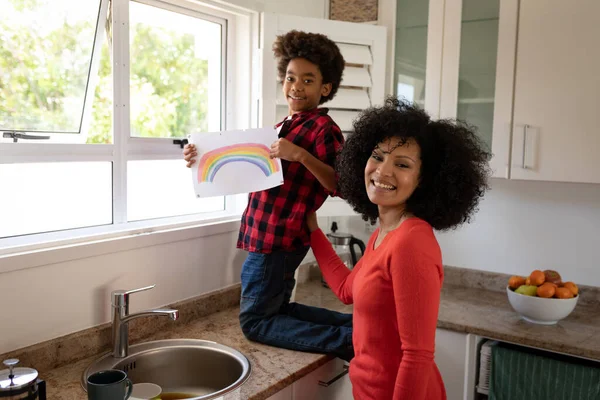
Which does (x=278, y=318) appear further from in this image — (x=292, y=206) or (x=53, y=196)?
(x=53, y=196)

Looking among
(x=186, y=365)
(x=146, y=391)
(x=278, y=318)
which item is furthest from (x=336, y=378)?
(x=146, y=391)

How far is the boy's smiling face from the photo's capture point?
5.65ft

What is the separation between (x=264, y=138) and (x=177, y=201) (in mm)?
618

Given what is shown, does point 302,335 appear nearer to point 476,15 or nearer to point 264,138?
point 264,138

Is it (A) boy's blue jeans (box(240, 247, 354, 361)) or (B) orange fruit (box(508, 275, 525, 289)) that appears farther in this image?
(B) orange fruit (box(508, 275, 525, 289))

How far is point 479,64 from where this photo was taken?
2.22 metres

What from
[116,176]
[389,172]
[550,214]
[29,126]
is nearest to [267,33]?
[116,176]

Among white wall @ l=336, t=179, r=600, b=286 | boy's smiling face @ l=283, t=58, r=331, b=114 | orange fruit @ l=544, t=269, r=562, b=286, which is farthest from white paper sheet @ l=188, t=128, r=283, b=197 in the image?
white wall @ l=336, t=179, r=600, b=286

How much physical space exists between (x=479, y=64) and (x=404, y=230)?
1252mm

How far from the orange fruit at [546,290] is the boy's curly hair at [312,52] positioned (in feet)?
3.44

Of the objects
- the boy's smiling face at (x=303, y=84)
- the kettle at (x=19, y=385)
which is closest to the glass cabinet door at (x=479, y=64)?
the boy's smiling face at (x=303, y=84)

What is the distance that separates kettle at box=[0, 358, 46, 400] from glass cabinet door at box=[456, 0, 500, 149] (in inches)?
68.8

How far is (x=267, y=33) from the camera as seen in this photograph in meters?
2.11

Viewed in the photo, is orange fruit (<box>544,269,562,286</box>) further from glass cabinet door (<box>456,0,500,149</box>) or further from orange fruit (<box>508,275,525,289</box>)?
glass cabinet door (<box>456,0,500,149</box>)
